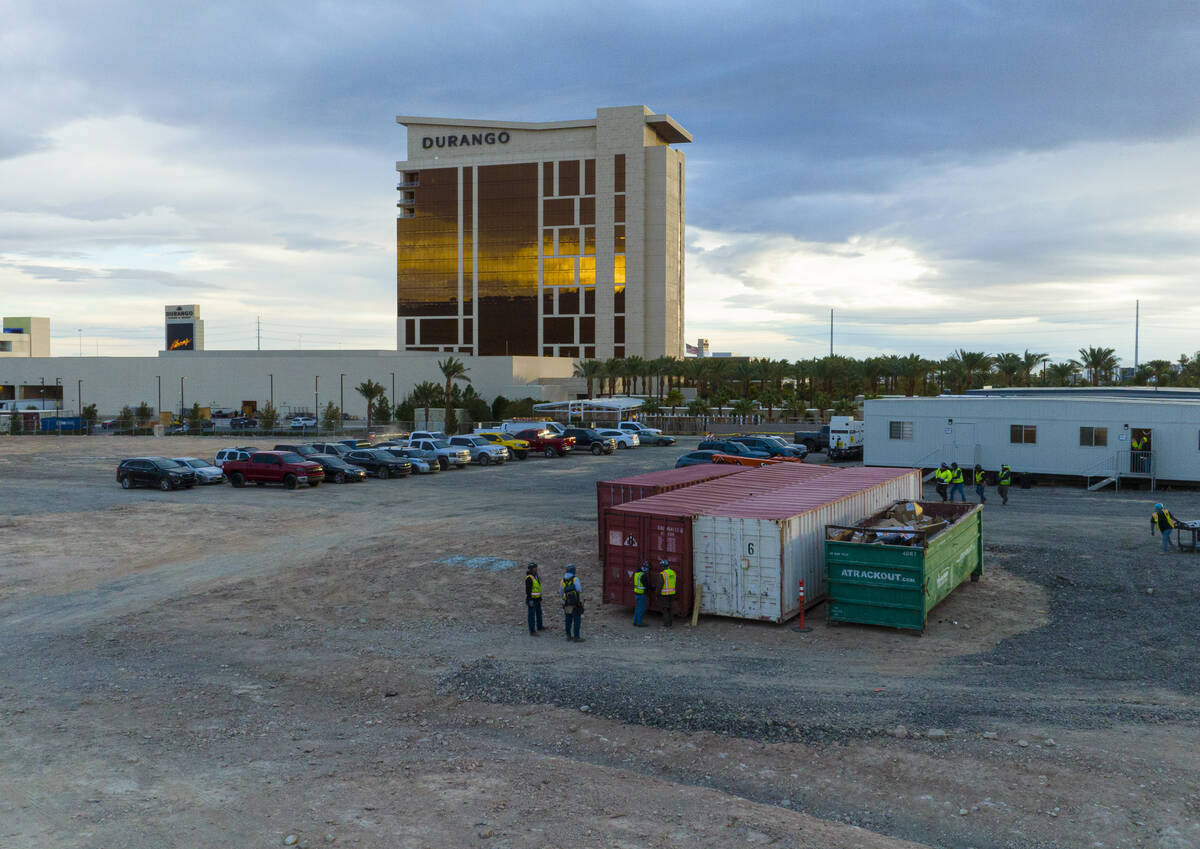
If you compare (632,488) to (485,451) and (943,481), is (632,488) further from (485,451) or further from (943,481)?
(485,451)

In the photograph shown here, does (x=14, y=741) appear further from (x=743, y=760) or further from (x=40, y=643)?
(x=743, y=760)

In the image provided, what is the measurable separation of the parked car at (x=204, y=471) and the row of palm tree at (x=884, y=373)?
5275cm

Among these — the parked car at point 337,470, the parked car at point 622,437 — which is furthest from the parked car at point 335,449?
the parked car at point 622,437

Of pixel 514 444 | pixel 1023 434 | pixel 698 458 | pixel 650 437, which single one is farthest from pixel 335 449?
pixel 1023 434

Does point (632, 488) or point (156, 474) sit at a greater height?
point (632, 488)

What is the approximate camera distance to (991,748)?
35.2 feet

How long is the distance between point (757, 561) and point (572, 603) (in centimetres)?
370

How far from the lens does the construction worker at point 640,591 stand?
16.8 metres

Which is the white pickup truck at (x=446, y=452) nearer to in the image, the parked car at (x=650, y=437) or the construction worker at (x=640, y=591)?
the parked car at (x=650, y=437)

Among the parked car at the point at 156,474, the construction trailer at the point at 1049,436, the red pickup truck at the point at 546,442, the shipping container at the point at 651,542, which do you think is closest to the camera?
the shipping container at the point at 651,542

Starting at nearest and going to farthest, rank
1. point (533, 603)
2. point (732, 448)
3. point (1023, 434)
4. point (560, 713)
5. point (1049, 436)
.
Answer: point (560, 713) < point (533, 603) < point (1049, 436) < point (1023, 434) < point (732, 448)

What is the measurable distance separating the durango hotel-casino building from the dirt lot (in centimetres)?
11421

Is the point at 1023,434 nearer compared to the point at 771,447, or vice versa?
the point at 1023,434

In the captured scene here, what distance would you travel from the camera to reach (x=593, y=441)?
179 feet
